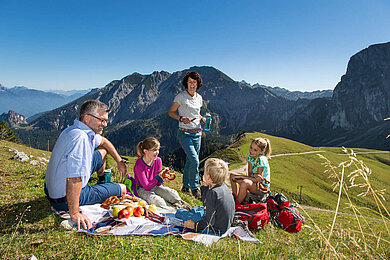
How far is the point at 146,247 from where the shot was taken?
445 cm

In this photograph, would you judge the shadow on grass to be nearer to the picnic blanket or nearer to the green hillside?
the picnic blanket

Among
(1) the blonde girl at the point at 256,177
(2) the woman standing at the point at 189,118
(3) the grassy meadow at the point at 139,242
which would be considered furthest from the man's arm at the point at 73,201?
(1) the blonde girl at the point at 256,177

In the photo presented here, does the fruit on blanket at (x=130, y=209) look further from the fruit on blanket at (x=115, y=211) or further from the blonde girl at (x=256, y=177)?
the blonde girl at (x=256, y=177)

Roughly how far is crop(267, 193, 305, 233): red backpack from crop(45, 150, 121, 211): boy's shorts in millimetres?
5391

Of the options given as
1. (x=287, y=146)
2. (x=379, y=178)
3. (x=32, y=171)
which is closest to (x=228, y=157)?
(x=287, y=146)

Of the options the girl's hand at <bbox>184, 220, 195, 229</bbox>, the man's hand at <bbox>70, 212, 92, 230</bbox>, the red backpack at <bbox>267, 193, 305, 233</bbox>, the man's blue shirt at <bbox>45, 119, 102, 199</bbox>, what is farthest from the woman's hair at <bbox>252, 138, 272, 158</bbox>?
the man's hand at <bbox>70, 212, 92, 230</bbox>

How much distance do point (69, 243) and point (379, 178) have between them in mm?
94608

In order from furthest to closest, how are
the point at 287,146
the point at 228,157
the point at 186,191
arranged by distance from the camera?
1. the point at 287,146
2. the point at 228,157
3. the point at 186,191

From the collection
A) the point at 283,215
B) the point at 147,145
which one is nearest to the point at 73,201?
the point at 147,145

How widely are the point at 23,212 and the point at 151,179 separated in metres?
3.81

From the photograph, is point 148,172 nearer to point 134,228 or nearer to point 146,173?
point 146,173

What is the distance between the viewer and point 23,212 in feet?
18.9

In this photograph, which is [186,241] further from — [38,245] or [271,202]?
[271,202]

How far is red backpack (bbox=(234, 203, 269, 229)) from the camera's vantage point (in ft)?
21.4
